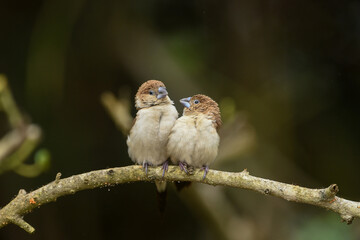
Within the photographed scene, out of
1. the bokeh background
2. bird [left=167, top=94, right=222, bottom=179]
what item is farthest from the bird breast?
the bokeh background

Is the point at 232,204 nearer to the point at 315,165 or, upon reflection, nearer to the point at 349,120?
the point at 315,165

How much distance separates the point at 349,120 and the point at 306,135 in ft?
1.37

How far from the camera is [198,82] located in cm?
530

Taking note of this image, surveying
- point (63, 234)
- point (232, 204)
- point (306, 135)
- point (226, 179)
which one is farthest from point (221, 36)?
point (226, 179)

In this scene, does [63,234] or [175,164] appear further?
[63,234]

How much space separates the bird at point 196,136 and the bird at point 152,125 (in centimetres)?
5

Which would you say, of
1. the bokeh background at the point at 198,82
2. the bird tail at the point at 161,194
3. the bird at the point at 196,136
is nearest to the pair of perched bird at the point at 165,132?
the bird at the point at 196,136

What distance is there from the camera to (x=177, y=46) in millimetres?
5262

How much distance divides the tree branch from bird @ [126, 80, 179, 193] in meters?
0.22

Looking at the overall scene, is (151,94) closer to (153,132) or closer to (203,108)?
(153,132)

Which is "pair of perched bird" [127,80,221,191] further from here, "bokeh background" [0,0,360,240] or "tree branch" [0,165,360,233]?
"bokeh background" [0,0,360,240]

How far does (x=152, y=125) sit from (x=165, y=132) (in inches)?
3.2

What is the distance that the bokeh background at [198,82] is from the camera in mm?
5266

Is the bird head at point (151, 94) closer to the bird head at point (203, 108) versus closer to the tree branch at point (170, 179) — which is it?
the bird head at point (203, 108)
